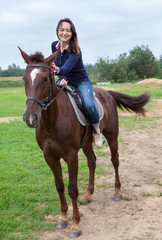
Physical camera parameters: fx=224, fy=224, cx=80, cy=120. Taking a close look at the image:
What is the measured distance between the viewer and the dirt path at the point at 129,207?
322 centimetres

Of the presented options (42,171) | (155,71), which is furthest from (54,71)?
(155,71)

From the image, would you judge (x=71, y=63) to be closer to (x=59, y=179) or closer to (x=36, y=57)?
(x=36, y=57)

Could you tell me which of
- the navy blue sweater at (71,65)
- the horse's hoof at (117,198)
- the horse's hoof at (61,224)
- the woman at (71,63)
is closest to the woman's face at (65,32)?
the woman at (71,63)

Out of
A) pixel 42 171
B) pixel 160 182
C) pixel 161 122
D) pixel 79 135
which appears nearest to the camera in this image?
pixel 79 135

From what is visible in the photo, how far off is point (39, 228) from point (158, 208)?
6.56 feet

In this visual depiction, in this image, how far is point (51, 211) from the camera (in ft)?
12.7

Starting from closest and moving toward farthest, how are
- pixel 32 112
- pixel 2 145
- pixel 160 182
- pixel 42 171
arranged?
pixel 32 112 < pixel 160 182 < pixel 42 171 < pixel 2 145

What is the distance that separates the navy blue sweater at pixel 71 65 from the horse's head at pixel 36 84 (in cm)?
35

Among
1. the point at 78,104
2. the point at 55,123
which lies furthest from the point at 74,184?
the point at 78,104

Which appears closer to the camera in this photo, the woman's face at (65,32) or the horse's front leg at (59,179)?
the woman's face at (65,32)

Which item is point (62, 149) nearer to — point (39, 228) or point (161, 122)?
point (39, 228)

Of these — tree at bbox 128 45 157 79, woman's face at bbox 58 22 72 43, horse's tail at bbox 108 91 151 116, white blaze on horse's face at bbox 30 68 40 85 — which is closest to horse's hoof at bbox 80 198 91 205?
horse's tail at bbox 108 91 151 116

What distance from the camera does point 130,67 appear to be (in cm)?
5606

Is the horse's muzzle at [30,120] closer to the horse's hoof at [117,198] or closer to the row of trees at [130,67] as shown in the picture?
the horse's hoof at [117,198]
